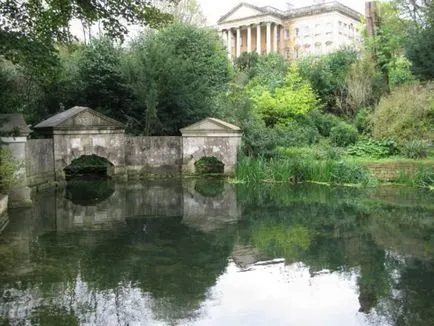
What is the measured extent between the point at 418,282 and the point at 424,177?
35.5ft

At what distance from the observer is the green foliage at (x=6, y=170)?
10.9m

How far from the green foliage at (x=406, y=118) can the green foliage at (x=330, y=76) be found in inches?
327

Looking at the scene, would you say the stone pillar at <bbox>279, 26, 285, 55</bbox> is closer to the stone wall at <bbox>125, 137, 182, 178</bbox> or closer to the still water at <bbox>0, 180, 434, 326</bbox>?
the stone wall at <bbox>125, 137, 182, 178</bbox>

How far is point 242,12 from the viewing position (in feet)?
209

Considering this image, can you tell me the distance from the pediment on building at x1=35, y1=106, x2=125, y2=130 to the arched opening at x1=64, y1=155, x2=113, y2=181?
1744 mm

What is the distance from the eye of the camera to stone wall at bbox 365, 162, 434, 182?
16938 mm

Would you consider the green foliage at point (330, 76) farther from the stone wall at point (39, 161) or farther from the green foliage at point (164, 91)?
the stone wall at point (39, 161)

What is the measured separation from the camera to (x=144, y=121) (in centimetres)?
2142

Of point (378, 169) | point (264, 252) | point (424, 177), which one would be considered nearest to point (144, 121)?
point (378, 169)

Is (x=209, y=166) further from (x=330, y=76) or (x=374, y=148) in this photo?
(x=330, y=76)

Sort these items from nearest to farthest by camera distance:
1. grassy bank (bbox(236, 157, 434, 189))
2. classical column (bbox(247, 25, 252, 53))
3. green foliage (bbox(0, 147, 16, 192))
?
green foliage (bbox(0, 147, 16, 192)) < grassy bank (bbox(236, 157, 434, 189)) < classical column (bbox(247, 25, 252, 53))

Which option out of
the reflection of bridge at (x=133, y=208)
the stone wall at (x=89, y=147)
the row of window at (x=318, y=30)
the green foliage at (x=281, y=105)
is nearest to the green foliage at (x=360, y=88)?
the green foliage at (x=281, y=105)

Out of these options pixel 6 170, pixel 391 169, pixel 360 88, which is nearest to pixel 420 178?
pixel 391 169

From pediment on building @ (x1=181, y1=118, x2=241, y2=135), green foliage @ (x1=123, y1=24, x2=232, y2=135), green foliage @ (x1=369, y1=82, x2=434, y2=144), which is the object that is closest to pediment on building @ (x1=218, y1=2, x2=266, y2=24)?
green foliage @ (x1=123, y1=24, x2=232, y2=135)
